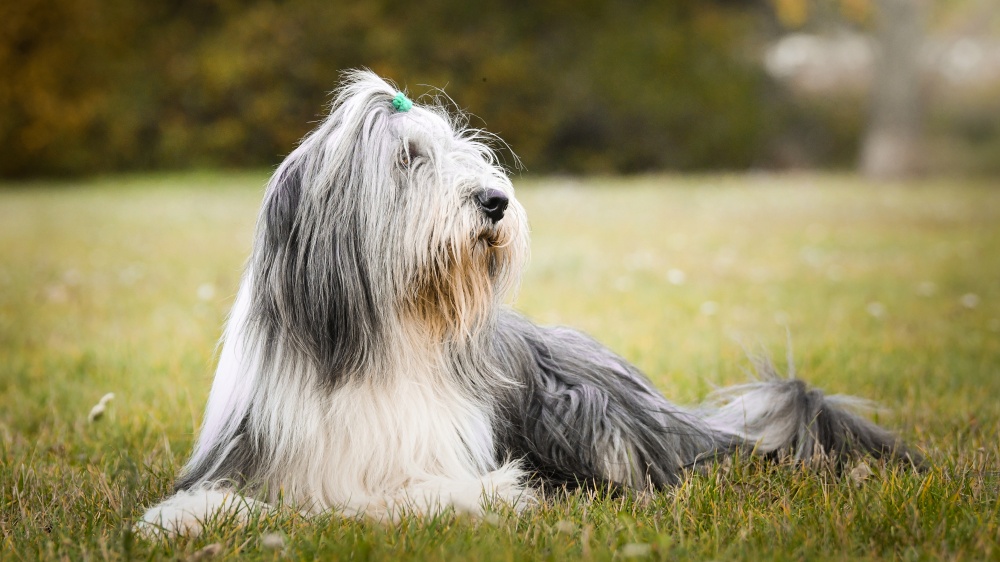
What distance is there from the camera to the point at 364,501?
9.33 feet

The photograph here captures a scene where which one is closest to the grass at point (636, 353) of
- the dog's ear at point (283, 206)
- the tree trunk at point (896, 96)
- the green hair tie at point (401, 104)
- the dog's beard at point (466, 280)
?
the dog's beard at point (466, 280)

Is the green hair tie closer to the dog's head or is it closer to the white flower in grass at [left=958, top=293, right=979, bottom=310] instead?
the dog's head

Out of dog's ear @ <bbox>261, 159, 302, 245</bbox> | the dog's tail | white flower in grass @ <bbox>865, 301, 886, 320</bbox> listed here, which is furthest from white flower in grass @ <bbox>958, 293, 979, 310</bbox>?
dog's ear @ <bbox>261, 159, 302, 245</bbox>

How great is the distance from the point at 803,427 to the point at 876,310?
11.7ft

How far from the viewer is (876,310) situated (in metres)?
6.59

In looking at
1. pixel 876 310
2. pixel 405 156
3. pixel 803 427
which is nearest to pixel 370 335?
pixel 405 156

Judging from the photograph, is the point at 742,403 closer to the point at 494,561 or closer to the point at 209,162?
the point at 494,561

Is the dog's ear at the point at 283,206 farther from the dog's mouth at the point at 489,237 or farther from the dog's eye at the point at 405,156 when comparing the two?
the dog's mouth at the point at 489,237

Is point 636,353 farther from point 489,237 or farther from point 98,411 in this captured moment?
point 98,411

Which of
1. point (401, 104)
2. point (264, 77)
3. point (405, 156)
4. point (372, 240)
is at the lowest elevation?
A: point (372, 240)

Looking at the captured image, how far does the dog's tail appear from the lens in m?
3.38

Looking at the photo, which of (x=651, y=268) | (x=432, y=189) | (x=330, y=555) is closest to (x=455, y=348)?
(x=432, y=189)

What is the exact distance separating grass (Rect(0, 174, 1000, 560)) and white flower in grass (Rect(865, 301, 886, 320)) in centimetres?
3

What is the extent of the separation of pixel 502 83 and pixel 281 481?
1761 centimetres
